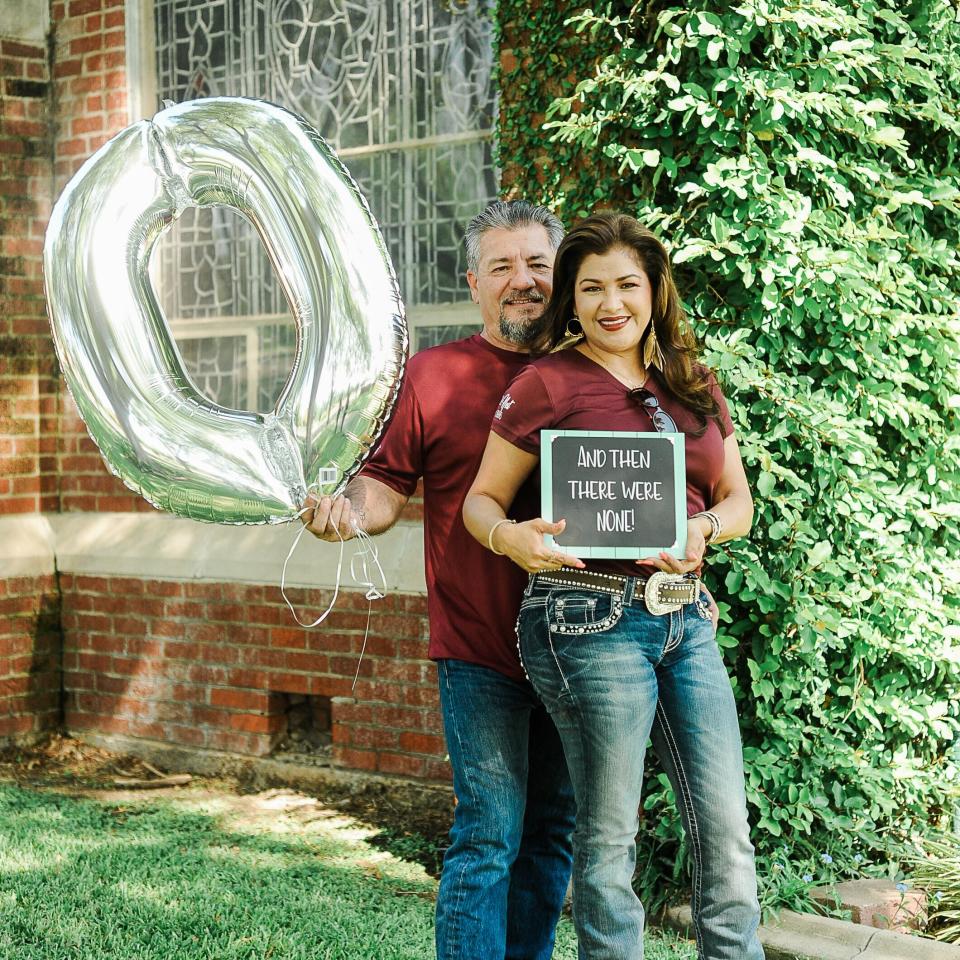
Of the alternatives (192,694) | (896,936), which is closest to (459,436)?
(896,936)

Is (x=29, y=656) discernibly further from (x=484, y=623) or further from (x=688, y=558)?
(x=688, y=558)

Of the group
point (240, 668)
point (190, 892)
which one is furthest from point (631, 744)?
point (240, 668)

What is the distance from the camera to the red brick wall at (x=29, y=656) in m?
6.36

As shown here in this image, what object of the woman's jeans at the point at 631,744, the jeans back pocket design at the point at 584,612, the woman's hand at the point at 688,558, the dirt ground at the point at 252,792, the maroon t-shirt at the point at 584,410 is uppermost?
the maroon t-shirt at the point at 584,410

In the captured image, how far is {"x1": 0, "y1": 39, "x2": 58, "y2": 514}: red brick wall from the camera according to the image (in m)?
6.37

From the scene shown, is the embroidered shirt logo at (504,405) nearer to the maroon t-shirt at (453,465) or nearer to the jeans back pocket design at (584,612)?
the maroon t-shirt at (453,465)

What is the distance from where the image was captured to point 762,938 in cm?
385

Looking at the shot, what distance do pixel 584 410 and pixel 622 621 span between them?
440 mm

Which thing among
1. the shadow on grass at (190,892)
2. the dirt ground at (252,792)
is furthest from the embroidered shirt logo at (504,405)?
the dirt ground at (252,792)

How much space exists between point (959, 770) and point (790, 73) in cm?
235

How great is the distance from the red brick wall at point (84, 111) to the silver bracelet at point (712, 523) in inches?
159

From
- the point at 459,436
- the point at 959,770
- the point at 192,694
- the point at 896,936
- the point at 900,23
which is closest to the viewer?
the point at 459,436

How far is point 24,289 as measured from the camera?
21.1ft

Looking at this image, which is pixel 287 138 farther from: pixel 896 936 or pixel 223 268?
pixel 223 268
